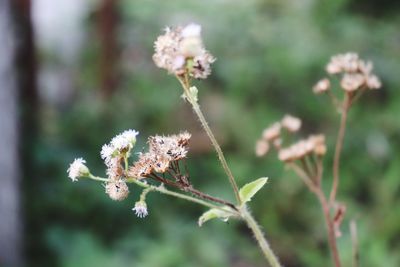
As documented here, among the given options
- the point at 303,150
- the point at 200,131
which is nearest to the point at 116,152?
the point at 303,150

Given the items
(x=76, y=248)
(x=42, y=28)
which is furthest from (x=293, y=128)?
(x=42, y=28)

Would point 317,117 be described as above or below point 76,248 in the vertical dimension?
above

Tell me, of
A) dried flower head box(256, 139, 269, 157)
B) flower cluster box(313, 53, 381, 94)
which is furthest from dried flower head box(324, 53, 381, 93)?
dried flower head box(256, 139, 269, 157)

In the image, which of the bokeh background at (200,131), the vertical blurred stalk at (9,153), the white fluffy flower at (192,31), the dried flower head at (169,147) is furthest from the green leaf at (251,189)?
the vertical blurred stalk at (9,153)

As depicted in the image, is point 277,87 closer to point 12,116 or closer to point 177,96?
point 177,96

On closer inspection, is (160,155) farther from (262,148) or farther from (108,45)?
(108,45)
